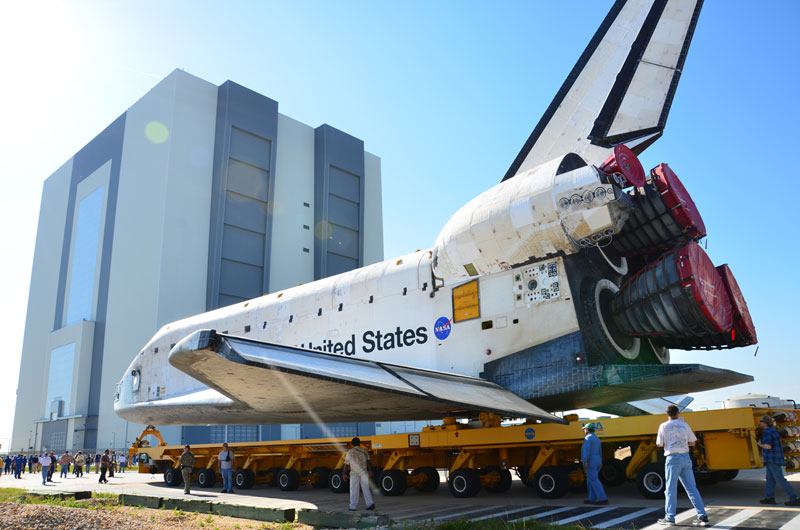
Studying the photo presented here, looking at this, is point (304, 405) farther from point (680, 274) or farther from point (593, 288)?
point (680, 274)

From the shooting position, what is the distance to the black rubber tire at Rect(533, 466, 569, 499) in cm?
784

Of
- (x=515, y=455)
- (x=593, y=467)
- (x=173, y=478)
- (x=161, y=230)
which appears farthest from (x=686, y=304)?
(x=161, y=230)

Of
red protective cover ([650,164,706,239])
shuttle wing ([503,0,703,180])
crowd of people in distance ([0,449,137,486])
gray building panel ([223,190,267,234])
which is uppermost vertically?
gray building panel ([223,190,267,234])

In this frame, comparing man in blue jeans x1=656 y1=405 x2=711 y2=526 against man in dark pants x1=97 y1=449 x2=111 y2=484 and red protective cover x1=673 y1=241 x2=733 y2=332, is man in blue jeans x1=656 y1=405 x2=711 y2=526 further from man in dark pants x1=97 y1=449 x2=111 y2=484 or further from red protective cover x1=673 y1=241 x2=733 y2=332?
man in dark pants x1=97 y1=449 x2=111 y2=484

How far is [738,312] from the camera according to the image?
27.1 ft

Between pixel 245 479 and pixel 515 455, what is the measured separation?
5.76m

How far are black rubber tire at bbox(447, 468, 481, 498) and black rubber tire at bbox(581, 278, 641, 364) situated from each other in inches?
96.9

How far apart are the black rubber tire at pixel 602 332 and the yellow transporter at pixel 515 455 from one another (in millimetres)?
1014

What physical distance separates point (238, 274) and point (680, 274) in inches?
991

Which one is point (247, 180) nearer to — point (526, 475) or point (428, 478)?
point (428, 478)

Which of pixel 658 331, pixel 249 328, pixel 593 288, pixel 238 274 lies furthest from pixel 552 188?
pixel 238 274

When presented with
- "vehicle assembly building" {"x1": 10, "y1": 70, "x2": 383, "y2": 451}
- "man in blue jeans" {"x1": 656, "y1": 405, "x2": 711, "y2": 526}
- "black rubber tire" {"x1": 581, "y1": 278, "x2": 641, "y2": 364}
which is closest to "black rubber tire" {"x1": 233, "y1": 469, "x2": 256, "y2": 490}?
"black rubber tire" {"x1": 581, "y1": 278, "x2": 641, "y2": 364}

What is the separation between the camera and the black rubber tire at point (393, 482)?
923 centimetres

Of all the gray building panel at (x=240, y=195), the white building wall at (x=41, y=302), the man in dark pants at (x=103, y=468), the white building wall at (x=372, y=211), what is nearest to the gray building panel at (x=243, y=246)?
the gray building panel at (x=240, y=195)
